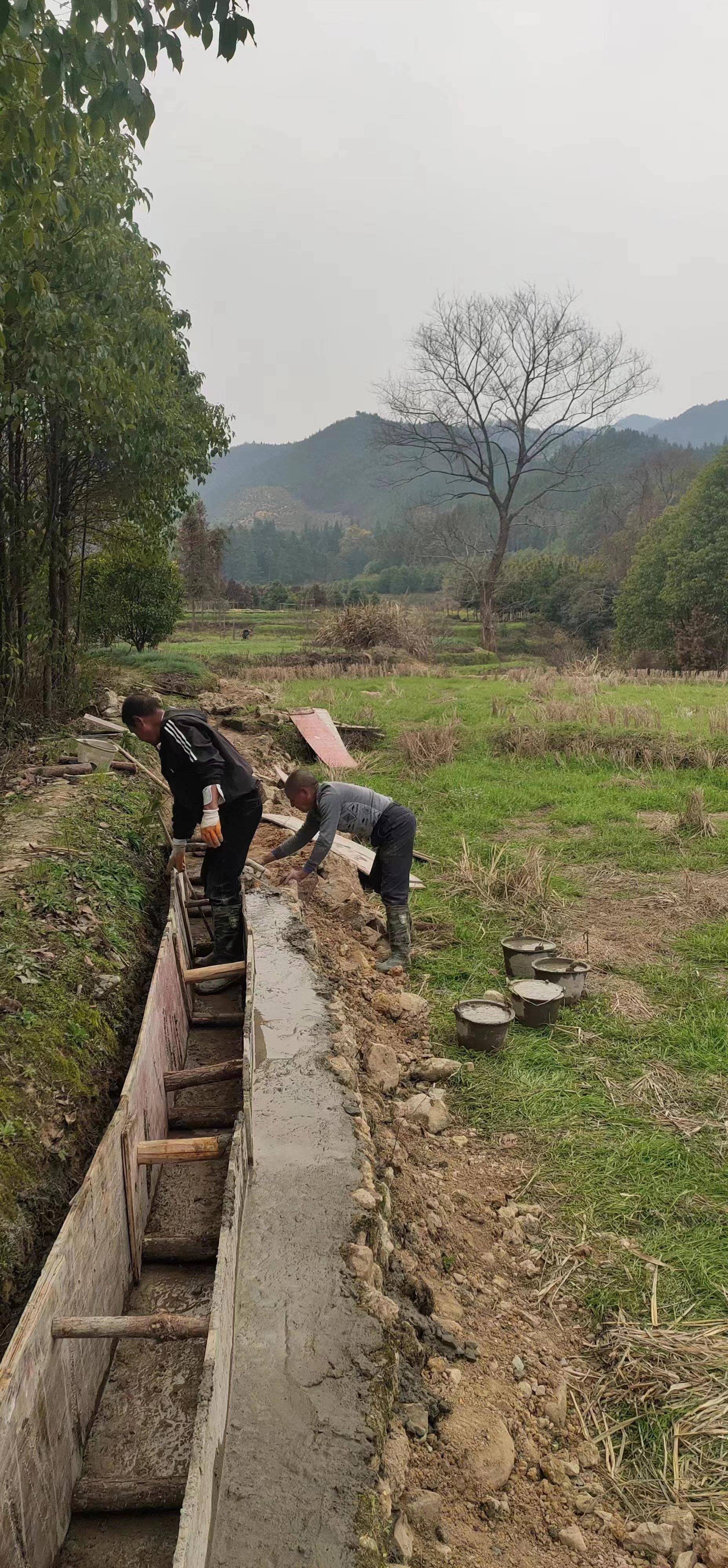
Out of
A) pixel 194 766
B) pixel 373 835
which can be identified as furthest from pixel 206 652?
pixel 194 766

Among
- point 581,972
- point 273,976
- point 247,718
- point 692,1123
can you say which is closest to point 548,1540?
point 692,1123

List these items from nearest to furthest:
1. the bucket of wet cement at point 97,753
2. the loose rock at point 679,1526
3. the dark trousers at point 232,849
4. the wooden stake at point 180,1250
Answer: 1. the loose rock at point 679,1526
2. the wooden stake at point 180,1250
3. the dark trousers at point 232,849
4. the bucket of wet cement at point 97,753

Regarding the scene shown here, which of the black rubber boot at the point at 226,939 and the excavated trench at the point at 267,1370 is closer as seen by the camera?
the excavated trench at the point at 267,1370

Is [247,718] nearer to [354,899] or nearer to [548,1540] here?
[354,899]

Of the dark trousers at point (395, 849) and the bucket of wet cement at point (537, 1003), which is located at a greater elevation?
the dark trousers at point (395, 849)

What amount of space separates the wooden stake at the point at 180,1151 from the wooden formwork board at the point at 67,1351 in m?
0.06

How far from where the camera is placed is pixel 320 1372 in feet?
7.76

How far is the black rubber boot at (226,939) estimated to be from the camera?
511 cm

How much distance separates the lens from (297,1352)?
244 cm

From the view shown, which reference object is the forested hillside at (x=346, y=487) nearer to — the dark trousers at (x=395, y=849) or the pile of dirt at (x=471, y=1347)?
Answer: the dark trousers at (x=395, y=849)

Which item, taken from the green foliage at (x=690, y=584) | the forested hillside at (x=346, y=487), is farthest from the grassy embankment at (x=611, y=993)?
the forested hillside at (x=346, y=487)

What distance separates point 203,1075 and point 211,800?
144cm

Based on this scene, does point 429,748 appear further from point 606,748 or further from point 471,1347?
point 471,1347


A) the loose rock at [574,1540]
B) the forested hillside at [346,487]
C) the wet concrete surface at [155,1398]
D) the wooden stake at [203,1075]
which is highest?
the forested hillside at [346,487]
